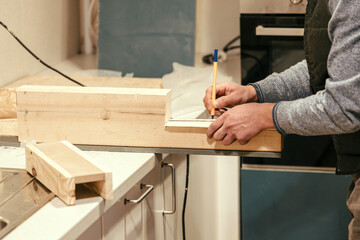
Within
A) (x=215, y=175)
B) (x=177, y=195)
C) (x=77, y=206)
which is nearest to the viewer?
(x=77, y=206)

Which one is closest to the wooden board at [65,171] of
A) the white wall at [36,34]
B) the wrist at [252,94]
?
the wrist at [252,94]

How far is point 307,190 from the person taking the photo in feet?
5.97

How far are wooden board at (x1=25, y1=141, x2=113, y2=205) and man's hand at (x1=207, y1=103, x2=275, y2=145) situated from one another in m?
0.31

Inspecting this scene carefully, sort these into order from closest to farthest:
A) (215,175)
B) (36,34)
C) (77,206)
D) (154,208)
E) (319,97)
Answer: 1. (77,206)
2. (319,97)
3. (154,208)
4. (215,175)
5. (36,34)

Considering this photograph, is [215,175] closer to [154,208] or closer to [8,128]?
[154,208]

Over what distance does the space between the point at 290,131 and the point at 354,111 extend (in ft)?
0.51

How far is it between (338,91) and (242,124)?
0.24 metres

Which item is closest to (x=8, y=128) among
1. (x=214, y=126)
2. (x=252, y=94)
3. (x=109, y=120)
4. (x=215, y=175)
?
(x=109, y=120)

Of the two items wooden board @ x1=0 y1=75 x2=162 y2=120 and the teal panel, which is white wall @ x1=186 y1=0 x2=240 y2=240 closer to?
the teal panel

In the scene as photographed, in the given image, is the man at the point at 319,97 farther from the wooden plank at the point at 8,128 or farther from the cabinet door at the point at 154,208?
the wooden plank at the point at 8,128

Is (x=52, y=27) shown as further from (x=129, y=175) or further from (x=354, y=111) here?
(x=354, y=111)

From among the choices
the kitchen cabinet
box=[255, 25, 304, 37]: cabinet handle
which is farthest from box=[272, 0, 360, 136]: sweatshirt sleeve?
box=[255, 25, 304, 37]: cabinet handle

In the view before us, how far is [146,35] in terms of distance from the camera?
2139mm

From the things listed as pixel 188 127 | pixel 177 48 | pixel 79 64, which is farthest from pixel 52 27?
pixel 188 127
